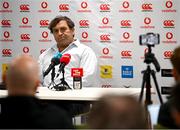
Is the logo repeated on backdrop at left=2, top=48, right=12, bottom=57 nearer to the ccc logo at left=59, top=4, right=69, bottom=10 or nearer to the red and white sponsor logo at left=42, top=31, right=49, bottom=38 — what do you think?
the red and white sponsor logo at left=42, top=31, right=49, bottom=38

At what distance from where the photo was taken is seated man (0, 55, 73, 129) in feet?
6.59

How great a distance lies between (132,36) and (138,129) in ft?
13.4

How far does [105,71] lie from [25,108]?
372cm

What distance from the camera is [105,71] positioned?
5.70m

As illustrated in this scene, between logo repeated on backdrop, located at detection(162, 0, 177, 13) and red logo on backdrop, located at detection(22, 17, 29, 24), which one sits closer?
logo repeated on backdrop, located at detection(162, 0, 177, 13)

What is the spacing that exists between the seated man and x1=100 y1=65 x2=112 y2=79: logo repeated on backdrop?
356 cm

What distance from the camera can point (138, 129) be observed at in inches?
62.3

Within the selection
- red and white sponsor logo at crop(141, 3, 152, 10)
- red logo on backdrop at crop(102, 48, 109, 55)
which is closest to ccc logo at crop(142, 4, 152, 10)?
red and white sponsor logo at crop(141, 3, 152, 10)

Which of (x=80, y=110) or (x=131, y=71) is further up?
(x=131, y=71)

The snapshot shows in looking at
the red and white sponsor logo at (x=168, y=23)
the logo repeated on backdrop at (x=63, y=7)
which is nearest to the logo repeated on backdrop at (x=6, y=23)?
the logo repeated on backdrop at (x=63, y=7)

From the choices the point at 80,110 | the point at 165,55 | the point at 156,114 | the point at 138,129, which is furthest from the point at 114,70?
the point at 138,129

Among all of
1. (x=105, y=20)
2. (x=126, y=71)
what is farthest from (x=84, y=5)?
(x=126, y=71)

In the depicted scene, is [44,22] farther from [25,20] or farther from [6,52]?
[6,52]

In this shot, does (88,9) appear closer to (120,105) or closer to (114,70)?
(114,70)
